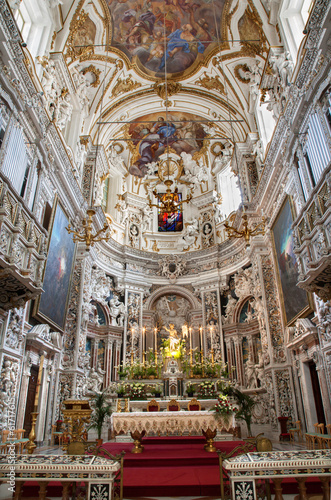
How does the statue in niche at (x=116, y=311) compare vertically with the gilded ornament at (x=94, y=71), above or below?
below

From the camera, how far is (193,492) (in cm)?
546

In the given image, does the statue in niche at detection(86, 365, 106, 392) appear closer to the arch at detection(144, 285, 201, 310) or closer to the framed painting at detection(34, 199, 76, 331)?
the framed painting at detection(34, 199, 76, 331)

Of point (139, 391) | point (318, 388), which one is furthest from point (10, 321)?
point (318, 388)

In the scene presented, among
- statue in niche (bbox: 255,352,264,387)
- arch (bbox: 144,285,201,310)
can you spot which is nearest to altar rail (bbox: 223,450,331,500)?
statue in niche (bbox: 255,352,264,387)

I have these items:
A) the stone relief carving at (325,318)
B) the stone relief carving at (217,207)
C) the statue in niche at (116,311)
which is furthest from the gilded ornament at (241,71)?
the statue in niche at (116,311)

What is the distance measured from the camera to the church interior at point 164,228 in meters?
9.08

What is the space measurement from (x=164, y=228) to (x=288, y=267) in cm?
1153

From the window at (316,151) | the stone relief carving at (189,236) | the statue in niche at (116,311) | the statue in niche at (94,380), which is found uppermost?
the stone relief carving at (189,236)

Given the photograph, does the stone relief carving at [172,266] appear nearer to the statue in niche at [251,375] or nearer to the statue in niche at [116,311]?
the statue in niche at [116,311]

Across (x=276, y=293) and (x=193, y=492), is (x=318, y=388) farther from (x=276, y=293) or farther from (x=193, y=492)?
(x=193, y=492)

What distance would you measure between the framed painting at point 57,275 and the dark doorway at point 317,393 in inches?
341

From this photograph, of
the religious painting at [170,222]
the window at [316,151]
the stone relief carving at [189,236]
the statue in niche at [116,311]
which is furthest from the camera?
the religious painting at [170,222]

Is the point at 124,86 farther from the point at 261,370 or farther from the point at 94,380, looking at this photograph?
the point at 261,370

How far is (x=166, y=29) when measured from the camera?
17.1m
